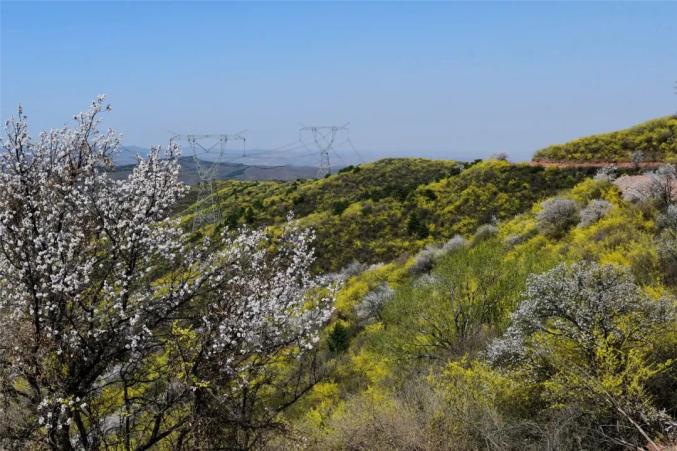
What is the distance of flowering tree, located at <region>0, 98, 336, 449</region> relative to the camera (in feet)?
23.4

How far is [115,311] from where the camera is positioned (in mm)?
7668

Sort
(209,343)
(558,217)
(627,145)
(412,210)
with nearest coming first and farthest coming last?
1. (209,343)
2. (558,217)
3. (627,145)
4. (412,210)

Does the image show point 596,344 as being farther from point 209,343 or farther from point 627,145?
point 627,145

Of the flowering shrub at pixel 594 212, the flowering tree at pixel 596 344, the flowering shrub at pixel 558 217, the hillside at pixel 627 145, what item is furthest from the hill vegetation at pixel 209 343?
the hillside at pixel 627 145

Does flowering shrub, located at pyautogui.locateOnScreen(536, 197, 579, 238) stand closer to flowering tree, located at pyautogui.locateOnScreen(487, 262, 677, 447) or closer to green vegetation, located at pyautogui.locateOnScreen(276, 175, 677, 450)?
green vegetation, located at pyautogui.locateOnScreen(276, 175, 677, 450)

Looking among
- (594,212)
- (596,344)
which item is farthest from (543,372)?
(594,212)

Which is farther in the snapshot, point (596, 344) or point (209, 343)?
point (209, 343)

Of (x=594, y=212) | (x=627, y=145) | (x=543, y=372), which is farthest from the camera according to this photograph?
(x=627, y=145)

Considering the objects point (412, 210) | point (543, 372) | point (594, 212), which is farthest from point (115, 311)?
point (412, 210)

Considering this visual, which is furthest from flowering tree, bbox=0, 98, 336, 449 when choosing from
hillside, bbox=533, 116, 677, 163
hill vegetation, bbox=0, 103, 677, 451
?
hillside, bbox=533, 116, 677, 163

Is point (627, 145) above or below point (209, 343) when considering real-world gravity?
above

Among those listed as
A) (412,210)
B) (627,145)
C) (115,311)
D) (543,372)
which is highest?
(627,145)

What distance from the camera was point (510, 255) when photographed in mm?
19094

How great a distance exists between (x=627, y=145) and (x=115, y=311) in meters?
35.4
